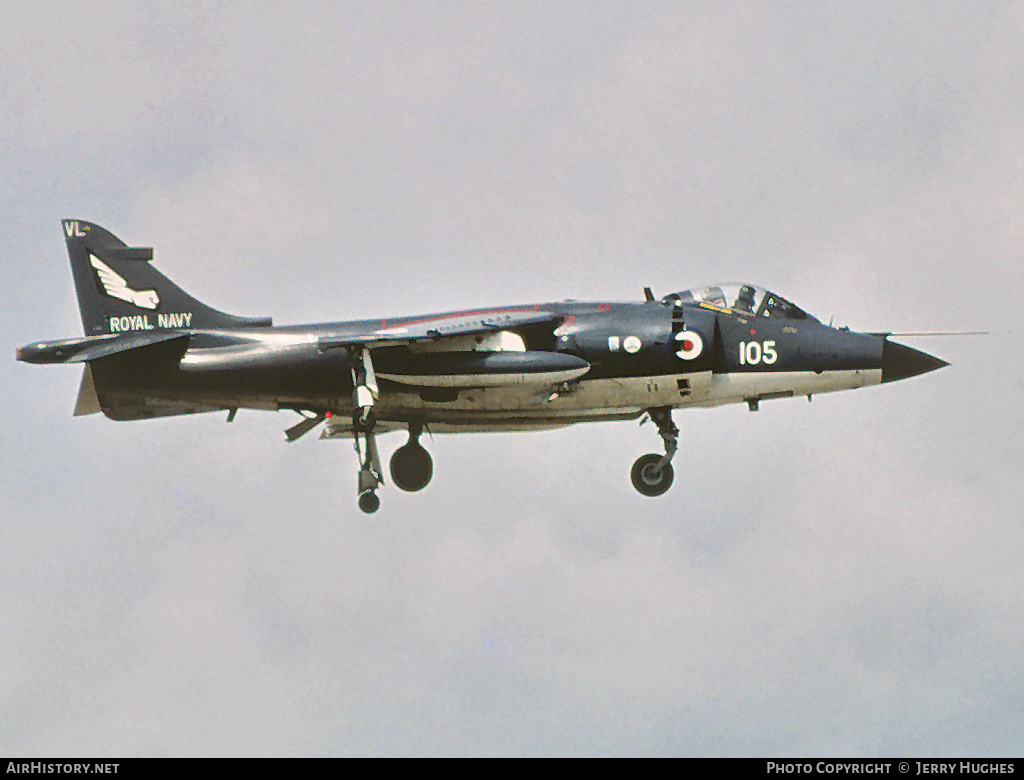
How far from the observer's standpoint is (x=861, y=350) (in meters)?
40.2

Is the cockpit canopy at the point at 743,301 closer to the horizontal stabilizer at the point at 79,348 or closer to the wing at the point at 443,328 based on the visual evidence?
the wing at the point at 443,328

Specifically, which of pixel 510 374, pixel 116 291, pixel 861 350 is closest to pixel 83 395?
pixel 116 291

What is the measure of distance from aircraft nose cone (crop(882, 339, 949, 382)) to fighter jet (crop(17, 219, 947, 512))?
0.07 feet

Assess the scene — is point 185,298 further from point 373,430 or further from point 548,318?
point 548,318

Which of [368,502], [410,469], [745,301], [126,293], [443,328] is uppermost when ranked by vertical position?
[126,293]

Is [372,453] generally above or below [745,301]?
below

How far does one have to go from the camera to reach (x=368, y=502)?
1565 inches

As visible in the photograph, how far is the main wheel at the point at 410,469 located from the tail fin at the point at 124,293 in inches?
165

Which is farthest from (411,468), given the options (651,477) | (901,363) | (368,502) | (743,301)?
(901,363)

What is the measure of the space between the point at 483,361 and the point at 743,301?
5.94 m

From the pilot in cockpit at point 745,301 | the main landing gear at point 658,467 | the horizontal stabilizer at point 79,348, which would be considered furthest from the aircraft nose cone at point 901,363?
the horizontal stabilizer at point 79,348

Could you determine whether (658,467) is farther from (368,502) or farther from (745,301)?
(368,502)

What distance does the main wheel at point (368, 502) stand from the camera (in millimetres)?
39688
